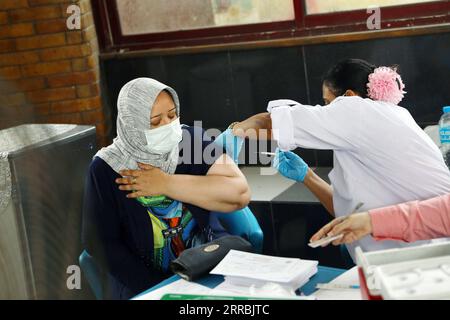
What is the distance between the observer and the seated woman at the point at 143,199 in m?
2.00

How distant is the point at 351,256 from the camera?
2.14 metres

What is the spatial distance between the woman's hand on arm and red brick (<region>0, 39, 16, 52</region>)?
1550 millimetres

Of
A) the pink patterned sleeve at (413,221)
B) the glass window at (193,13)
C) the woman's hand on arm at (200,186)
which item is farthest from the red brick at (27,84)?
the pink patterned sleeve at (413,221)

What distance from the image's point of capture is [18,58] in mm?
3314

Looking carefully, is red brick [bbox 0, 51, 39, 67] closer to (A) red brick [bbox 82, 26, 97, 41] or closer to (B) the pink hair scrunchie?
(A) red brick [bbox 82, 26, 97, 41]

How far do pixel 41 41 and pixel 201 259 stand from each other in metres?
1.92

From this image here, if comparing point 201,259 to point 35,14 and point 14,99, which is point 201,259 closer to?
point 35,14

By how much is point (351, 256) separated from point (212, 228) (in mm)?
429

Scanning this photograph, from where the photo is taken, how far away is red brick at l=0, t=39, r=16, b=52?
10.8 feet

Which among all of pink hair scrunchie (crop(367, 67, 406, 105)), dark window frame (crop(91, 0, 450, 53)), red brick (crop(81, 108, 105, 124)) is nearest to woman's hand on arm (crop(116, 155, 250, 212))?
pink hair scrunchie (crop(367, 67, 406, 105))

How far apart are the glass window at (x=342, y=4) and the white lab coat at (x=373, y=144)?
100 centimetres

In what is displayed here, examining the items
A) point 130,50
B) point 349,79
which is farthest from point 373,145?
point 130,50
